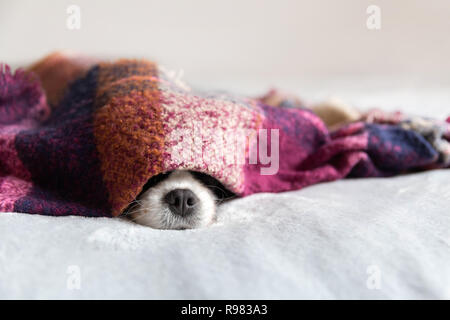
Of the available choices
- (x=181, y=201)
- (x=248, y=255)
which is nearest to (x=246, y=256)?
(x=248, y=255)

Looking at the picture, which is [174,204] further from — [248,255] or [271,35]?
[271,35]

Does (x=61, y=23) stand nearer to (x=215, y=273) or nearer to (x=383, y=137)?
(x=383, y=137)

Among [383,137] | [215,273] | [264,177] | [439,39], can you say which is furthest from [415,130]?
[439,39]

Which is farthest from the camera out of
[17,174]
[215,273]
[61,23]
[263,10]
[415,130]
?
[263,10]

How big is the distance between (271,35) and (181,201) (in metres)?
1.90

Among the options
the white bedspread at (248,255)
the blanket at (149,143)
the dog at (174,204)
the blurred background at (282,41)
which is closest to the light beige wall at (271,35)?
the blurred background at (282,41)

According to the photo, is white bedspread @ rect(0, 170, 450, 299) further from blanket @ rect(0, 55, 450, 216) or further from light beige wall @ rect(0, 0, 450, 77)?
light beige wall @ rect(0, 0, 450, 77)

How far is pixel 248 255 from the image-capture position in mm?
440

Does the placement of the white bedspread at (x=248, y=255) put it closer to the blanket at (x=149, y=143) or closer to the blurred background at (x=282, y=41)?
the blanket at (x=149, y=143)

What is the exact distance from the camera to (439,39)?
7.20 feet

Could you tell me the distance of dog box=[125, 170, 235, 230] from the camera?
65 centimetres

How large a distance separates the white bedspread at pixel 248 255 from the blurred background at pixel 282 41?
1471mm

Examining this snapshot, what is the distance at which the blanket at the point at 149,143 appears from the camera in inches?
24.7

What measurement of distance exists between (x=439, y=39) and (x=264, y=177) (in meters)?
1.98
